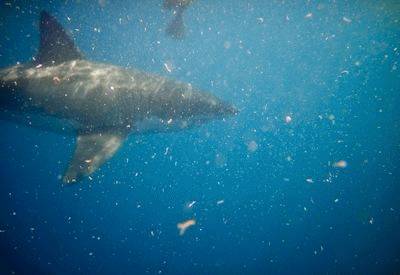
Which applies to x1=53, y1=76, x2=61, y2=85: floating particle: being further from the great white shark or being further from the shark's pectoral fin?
the shark's pectoral fin

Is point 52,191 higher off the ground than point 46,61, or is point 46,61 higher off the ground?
point 52,191

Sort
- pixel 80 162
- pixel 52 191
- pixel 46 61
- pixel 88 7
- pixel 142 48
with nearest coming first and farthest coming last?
1. pixel 80 162
2. pixel 46 61
3. pixel 52 191
4. pixel 88 7
5. pixel 142 48

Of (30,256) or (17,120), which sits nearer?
(17,120)

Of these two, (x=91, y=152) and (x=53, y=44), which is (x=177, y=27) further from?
(x=91, y=152)

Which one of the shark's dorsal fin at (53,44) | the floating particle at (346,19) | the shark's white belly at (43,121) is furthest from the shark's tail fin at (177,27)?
the floating particle at (346,19)

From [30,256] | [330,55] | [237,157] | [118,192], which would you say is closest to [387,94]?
[330,55]

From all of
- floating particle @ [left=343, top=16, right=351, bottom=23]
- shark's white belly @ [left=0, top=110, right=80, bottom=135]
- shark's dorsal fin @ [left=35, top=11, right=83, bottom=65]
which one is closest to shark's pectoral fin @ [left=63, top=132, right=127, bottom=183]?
shark's white belly @ [left=0, top=110, right=80, bottom=135]

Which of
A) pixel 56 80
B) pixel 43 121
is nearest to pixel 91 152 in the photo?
pixel 56 80

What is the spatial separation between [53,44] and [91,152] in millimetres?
3615

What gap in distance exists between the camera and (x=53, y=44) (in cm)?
853

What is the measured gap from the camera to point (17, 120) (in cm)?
944

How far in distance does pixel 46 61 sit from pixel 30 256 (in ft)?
53.8

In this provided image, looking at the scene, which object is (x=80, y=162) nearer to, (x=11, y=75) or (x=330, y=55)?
(x=11, y=75)

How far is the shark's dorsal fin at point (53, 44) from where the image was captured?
8422 mm
